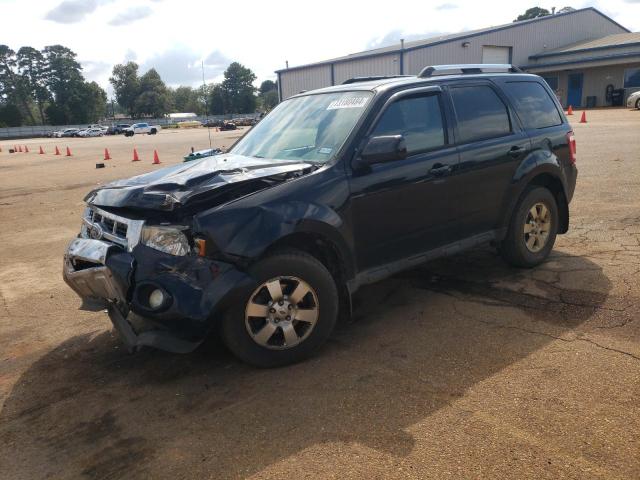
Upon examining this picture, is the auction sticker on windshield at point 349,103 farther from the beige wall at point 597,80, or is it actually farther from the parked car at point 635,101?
the beige wall at point 597,80

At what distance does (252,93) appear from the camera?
10738 cm

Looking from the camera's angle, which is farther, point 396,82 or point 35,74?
point 35,74

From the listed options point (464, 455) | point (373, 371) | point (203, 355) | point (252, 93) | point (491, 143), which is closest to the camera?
point (464, 455)

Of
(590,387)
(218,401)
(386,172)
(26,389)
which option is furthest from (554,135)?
(26,389)

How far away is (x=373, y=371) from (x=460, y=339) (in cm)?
80

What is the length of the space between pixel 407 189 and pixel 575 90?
44.1 m

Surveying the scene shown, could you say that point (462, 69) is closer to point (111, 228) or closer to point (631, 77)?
point (111, 228)

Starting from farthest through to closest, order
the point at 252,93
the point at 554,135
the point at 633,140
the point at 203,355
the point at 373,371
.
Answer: the point at 252,93, the point at 633,140, the point at 554,135, the point at 203,355, the point at 373,371

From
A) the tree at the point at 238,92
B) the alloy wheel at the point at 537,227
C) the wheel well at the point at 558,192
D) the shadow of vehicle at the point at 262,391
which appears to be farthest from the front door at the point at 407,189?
the tree at the point at 238,92

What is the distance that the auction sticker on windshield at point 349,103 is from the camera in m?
4.09

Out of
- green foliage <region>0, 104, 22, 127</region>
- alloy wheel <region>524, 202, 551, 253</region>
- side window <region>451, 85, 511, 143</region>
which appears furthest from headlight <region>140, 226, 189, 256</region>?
green foliage <region>0, 104, 22, 127</region>

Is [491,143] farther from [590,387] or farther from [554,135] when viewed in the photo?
[590,387]

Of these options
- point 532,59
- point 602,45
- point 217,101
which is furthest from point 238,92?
point 602,45

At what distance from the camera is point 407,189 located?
405 centimetres
